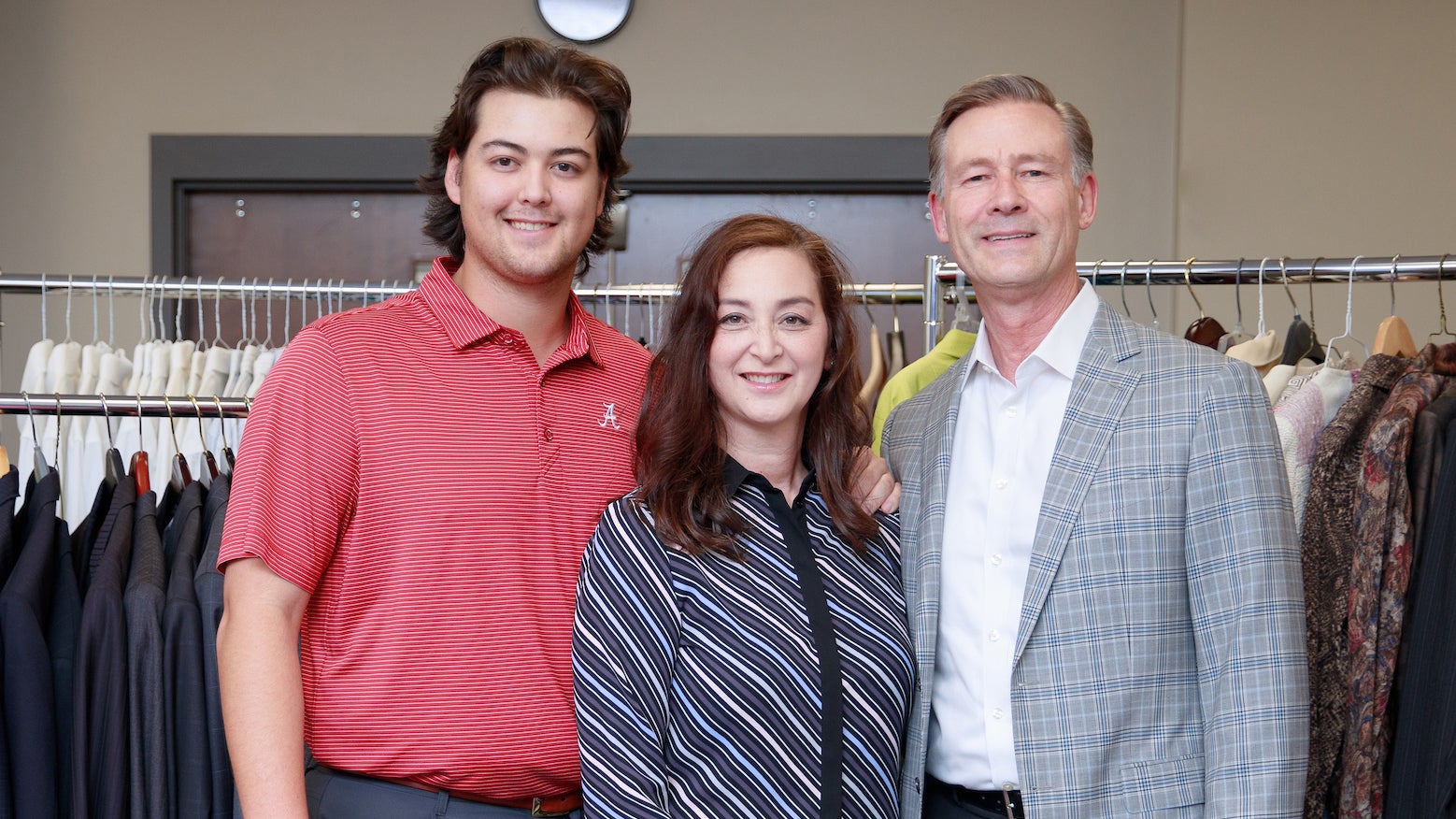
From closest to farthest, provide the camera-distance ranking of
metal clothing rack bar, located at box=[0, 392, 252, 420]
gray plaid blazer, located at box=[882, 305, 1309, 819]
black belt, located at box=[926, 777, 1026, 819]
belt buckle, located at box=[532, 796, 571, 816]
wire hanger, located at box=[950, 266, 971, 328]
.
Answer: gray plaid blazer, located at box=[882, 305, 1309, 819], black belt, located at box=[926, 777, 1026, 819], belt buckle, located at box=[532, 796, 571, 816], metal clothing rack bar, located at box=[0, 392, 252, 420], wire hanger, located at box=[950, 266, 971, 328]

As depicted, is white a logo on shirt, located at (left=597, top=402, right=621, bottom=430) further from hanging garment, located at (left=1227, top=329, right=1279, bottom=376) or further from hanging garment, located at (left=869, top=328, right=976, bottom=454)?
hanging garment, located at (left=1227, top=329, right=1279, bottom=376)

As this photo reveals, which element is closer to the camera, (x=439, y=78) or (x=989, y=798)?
(x=989, y=798)

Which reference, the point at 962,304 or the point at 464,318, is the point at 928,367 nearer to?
the point at 962,304

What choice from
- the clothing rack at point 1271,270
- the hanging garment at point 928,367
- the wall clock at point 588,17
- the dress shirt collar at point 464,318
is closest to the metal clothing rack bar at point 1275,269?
the clothing rack at point 1271,270

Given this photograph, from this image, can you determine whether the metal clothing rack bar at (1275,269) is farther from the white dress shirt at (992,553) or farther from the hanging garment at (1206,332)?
the white dress shirt at (992,553)

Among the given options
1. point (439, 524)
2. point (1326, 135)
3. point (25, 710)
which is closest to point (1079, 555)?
point (439, 524)

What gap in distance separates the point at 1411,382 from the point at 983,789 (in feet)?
2.87

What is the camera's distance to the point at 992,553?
1641mm

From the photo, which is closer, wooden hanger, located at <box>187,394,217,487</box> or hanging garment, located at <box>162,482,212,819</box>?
hanging garment, located at <box>162,482,212,819</box>

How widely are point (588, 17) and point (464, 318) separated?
231cm

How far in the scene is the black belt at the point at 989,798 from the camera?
1.57 metres

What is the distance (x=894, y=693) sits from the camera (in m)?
1.61

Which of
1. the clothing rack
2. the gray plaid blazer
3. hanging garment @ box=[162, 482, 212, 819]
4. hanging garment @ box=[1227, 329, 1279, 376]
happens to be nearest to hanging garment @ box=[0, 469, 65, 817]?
hanging garment @ box=[162, 482, 212, 819]

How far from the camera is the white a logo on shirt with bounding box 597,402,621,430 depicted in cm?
182
